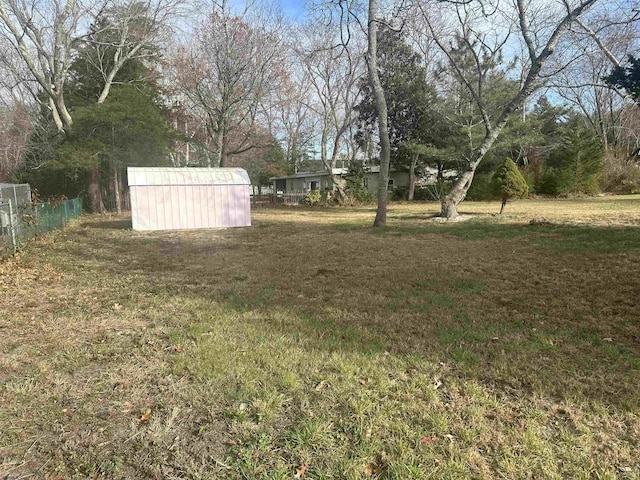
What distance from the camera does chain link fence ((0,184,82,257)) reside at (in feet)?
24.6

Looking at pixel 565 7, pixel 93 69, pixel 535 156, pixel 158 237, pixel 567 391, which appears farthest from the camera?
pixel 535 156

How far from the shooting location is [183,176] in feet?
43.2

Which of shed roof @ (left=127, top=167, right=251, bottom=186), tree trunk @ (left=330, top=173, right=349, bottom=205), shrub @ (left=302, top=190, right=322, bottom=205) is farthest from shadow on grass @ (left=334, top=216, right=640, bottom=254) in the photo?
shrub @ (left=302, top=190, right=322, bottom=205)

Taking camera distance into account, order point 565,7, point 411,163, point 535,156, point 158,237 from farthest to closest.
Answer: point 535,156 < point 411,163 < point 158,237 < point 565,7

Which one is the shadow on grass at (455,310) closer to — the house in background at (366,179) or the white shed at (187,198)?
the white shed at (187,198)

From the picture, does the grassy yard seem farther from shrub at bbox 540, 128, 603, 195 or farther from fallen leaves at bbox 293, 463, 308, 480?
shrub at bbox 540, 128, 603, 195

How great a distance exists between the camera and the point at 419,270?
6.44 m

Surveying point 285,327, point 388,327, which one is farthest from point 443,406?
point 285,327

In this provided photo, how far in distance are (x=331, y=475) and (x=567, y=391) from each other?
1767mm

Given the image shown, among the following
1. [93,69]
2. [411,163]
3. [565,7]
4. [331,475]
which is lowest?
[331,475]

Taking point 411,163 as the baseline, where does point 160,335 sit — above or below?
below

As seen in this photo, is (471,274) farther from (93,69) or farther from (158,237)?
(93,69)

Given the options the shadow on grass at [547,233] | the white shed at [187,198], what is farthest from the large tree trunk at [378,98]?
the white shed at [187,198]

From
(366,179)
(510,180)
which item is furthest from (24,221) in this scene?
(366,179)
